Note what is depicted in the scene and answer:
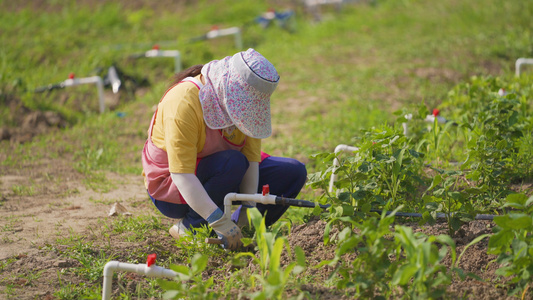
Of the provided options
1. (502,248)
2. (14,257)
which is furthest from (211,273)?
(502,248)

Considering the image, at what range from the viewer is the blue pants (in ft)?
9.32

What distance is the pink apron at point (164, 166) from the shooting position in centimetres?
282

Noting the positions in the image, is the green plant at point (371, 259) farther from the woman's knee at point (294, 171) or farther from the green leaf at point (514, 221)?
the woman's knee at point (294, 171)

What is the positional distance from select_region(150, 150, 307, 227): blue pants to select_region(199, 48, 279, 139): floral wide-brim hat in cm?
25

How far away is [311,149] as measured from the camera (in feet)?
14.9

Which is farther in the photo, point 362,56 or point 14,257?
point 362,56

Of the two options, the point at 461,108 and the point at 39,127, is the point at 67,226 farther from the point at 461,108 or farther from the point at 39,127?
the point at 461,108

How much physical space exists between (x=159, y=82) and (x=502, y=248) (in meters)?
5.27

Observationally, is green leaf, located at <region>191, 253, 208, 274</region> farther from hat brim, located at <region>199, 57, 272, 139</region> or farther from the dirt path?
the dirt path

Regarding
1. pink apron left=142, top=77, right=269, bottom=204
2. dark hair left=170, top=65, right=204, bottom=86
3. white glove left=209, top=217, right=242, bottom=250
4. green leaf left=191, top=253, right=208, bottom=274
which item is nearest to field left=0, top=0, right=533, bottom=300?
green leaf left=191, top=253, right=208, bottom=274

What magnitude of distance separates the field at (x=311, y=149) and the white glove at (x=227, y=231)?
12 cm

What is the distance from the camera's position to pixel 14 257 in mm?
2705

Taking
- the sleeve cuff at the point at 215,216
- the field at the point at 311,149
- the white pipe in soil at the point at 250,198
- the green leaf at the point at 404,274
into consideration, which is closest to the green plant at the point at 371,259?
the field at the point at 311,149

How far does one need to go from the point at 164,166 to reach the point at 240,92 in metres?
0.61
